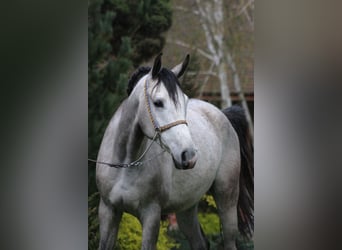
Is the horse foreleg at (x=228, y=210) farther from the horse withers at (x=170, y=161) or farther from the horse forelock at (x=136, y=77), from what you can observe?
the horse forelock at (x=136, y=77)

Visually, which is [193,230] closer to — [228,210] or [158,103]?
[228,210]

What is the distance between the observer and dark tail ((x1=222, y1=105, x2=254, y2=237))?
4.64 meters

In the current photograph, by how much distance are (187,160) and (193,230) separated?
0.78m

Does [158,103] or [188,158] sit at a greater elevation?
[158,103]

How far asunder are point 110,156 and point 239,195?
39.4 inches

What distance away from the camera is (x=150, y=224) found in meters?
4.32

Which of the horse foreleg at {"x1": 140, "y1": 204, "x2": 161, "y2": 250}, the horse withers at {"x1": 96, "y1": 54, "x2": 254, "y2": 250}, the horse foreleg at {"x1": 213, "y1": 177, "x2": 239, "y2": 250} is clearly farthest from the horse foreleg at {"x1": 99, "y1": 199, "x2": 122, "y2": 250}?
the horse foreleg at {"x1": 213, "y1": 177, "x2": 239, "y2": 250}

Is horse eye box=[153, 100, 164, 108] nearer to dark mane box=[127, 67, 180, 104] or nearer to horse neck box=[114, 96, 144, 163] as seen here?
dark mane box=[127, 67, 180, 104]

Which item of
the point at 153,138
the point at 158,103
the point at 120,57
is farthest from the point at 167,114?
the point at 120,57

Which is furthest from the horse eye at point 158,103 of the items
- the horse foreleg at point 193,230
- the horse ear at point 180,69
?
the horse foreleg at point 193,230
